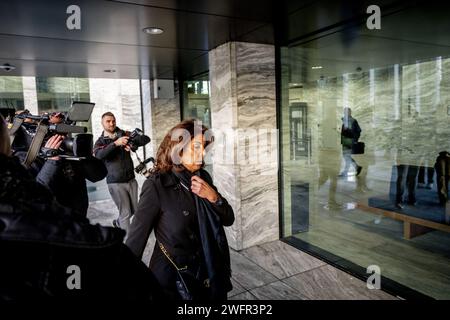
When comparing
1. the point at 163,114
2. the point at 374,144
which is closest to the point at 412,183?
the point at 374,144

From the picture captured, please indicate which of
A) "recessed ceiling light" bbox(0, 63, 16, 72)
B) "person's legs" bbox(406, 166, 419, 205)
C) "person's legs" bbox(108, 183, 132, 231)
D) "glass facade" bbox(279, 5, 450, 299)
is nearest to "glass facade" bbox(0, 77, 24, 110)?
"recessed ceiling light" bbox(0, 63, 16, 72)

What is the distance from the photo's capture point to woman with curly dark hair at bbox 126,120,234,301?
6.17ft

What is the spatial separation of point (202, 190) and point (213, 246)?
341 mm

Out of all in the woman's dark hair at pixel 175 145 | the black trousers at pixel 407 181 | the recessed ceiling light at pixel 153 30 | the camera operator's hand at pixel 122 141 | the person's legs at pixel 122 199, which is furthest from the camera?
the black trousers at pixel 407 181

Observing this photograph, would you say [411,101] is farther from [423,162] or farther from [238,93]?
[238,93]

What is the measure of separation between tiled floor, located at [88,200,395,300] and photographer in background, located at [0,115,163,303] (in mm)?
2778

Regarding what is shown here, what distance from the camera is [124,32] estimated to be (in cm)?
378

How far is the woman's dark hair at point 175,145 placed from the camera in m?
2.09

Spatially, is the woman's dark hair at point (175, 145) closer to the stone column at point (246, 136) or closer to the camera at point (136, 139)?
the stone column at point (246, 136)

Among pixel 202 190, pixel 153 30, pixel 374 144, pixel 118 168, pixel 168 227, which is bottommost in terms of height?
pixel 168 227

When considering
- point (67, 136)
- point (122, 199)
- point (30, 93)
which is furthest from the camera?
point (30, 93)

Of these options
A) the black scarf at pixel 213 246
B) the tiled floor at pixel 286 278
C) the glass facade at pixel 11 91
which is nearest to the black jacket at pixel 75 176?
the black scarf at pixel 213 246

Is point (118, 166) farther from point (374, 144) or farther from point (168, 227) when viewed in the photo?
point (374, 144)

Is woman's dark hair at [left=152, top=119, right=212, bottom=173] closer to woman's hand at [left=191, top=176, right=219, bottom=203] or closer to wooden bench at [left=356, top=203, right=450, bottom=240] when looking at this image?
woman's hand at [left=191, top=176, right=219, bottom=203]
